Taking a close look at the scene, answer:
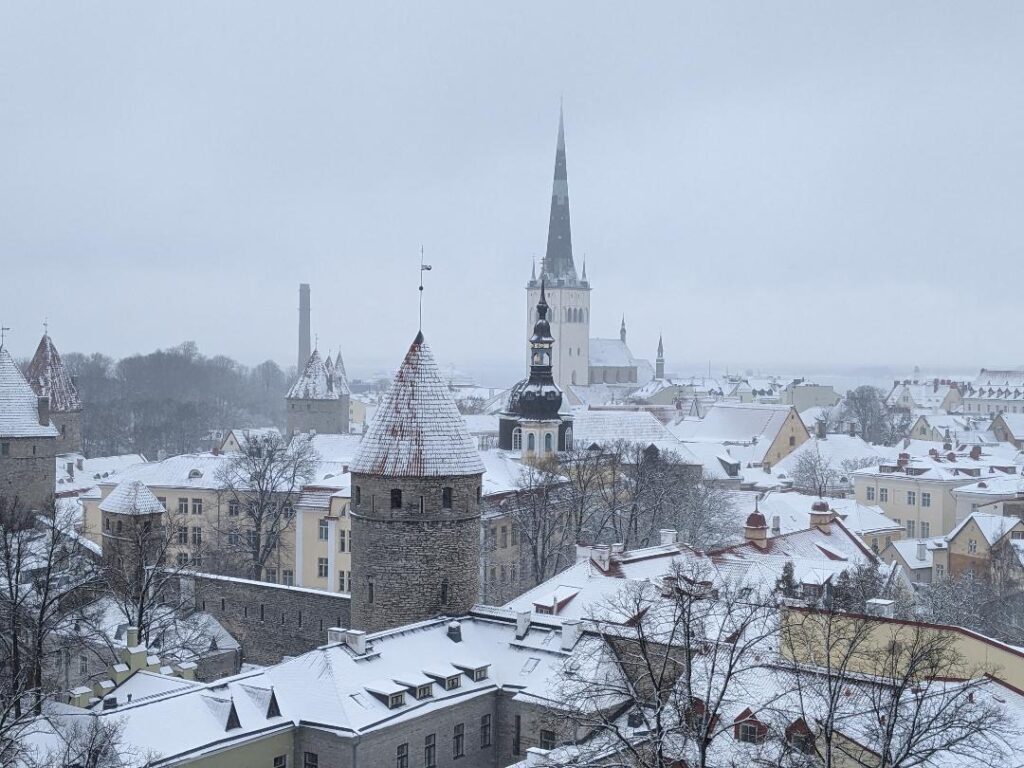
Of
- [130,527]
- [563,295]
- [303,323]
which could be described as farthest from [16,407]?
[303,323]

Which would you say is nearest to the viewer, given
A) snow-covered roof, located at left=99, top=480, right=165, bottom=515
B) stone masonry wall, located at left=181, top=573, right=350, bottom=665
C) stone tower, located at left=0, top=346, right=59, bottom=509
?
stone masonry wall, located at left=181, top=573, right=350, bottom=665

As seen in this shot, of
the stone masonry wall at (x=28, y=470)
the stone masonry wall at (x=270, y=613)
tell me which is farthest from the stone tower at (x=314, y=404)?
the stone masonry wall at (x=270, y=613)

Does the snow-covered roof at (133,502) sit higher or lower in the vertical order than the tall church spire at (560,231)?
lower

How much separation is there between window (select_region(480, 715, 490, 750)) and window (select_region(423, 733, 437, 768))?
1.52 metres

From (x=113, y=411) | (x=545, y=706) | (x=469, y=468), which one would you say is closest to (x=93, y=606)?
(x=469, y=468)

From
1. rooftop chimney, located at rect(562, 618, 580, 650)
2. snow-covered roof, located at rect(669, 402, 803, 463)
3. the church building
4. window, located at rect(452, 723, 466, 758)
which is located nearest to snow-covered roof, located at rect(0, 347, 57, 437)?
window, located at rect(452, 723, 466, 758)

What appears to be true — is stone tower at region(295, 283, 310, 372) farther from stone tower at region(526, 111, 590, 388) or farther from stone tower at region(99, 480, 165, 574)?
stone tower at region(99, 480, 165, 574)

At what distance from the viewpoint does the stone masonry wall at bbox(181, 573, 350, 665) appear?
1403 inches

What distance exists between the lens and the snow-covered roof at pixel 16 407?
143 ft

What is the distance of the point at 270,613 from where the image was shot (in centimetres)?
3719

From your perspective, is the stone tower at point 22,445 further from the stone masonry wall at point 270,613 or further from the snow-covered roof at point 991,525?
the snow-covered roof at point 991,525

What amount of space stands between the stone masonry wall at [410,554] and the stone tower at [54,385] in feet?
127

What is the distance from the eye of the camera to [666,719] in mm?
23094

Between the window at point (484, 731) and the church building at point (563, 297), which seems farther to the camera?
the church building at point (563, 297)
